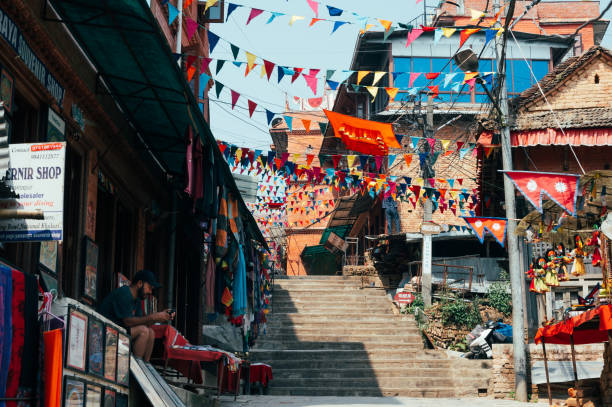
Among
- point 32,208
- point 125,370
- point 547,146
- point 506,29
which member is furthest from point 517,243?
point 32,208

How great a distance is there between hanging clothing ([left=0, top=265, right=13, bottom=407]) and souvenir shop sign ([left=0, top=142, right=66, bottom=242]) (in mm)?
407

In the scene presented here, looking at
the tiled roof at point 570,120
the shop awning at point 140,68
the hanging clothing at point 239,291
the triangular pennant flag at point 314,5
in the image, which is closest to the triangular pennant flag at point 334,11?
the triangular pennant flag at point 314,5

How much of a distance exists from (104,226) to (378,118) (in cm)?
2283

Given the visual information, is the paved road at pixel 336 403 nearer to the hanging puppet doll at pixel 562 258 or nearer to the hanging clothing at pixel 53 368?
the hanging puppet doll at pixel 562 258

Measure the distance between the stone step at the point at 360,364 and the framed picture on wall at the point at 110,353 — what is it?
12606 mm

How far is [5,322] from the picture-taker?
17.1 feet

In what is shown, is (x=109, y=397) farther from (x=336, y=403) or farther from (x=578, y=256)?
(x=578, y=256)

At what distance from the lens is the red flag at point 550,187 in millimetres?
11562

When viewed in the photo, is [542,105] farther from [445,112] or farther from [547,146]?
[445,112]

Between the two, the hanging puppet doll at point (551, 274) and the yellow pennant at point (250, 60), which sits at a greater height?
the yellow pennant at point (250, 60)

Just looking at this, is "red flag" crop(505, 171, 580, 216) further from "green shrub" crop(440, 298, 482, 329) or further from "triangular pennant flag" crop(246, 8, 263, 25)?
"green shrub" crop(440, 298, 482, 329)

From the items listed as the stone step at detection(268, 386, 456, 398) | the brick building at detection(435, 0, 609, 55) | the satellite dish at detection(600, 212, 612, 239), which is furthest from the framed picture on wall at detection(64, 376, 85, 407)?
the brick building at detection(435, 0, 609, 55)

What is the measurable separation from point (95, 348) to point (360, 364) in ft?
44.7

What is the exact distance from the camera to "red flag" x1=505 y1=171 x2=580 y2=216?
11.6m
